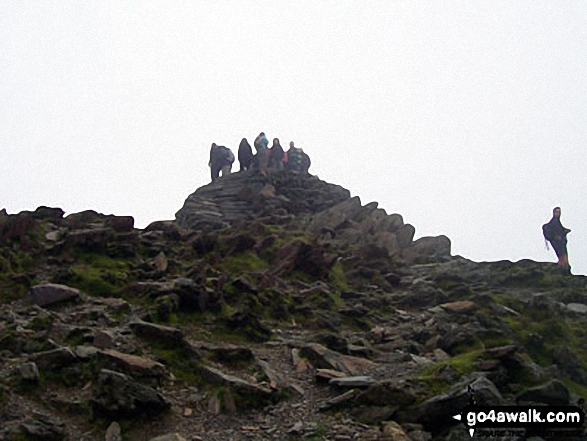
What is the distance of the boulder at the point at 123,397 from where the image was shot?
39.2 ft

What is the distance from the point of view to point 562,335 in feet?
65.8

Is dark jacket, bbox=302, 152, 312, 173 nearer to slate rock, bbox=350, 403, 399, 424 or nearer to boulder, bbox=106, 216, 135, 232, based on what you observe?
boulder, bbox=106, 216, 135, 232

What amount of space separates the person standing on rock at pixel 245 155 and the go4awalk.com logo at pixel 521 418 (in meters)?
40.0

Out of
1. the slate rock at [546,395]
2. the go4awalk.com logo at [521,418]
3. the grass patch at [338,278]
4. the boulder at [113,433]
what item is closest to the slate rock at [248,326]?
the boulder at [113,433]

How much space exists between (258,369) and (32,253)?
12476 mm

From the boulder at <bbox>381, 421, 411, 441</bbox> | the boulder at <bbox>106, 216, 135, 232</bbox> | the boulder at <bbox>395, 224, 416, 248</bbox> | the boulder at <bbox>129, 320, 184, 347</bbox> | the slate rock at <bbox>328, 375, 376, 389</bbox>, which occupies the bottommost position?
the boulder at <bbox>381, 421, 411, 441</bbox>

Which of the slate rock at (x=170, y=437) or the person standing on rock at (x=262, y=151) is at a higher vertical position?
the person standing on rock at (x=262, y=151)

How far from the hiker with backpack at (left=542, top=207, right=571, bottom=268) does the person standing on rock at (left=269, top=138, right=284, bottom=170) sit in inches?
943

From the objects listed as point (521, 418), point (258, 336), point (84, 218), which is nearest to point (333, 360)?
point (258, 336)

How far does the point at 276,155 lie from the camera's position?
50062 millimetres

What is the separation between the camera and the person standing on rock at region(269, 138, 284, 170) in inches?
1964

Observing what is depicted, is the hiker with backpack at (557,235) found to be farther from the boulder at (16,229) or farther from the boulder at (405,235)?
the boulder at (16,229)

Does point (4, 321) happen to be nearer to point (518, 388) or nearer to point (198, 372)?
point (198, 372)

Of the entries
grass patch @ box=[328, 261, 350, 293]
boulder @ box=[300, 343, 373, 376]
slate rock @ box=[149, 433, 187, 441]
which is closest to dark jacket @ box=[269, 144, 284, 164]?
grass patch @ box=[328, 261, 350, 293]
